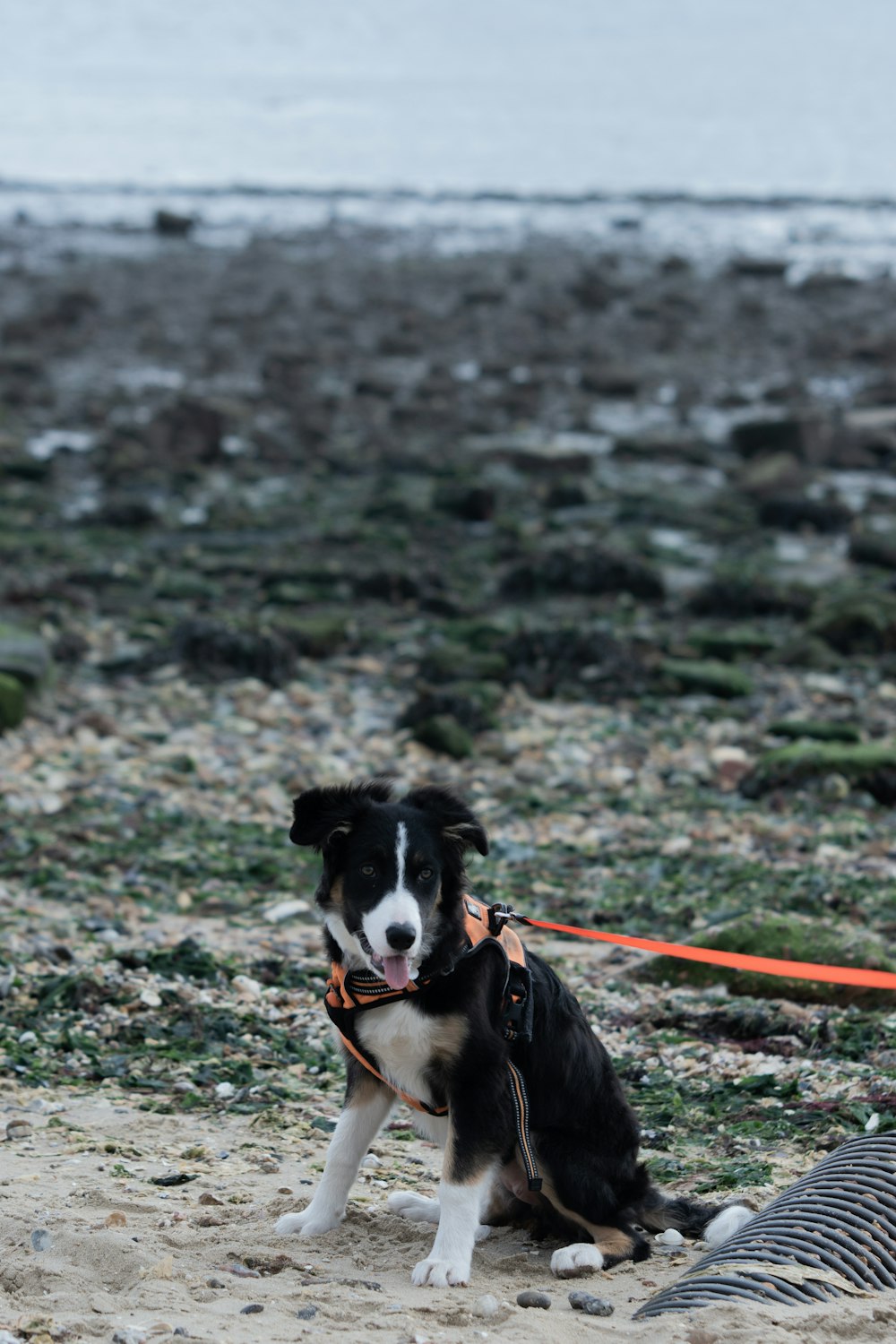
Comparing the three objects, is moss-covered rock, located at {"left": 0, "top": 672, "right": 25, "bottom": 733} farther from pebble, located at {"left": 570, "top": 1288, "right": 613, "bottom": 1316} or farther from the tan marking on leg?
pebble, located at {"left": 570, "top": 1288, "right": 613, "bottom": 1316}

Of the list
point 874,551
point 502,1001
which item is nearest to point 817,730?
point 874,551

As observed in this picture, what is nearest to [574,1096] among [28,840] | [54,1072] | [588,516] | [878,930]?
[54,1072]

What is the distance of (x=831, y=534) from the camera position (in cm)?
1936

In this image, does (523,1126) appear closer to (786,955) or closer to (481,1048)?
(481,1048)

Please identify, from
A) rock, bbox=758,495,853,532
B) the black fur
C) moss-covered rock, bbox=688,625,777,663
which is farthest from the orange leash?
rock, bbox=758,495,853,532

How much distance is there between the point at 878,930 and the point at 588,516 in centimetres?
1245

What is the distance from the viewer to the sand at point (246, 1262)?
3.95 metres

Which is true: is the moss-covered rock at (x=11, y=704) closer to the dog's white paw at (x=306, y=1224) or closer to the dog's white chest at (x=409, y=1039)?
the dog's white paw at (x=306, y=1224)

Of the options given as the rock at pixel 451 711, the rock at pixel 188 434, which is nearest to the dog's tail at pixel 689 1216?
the rock at pixel 451 711

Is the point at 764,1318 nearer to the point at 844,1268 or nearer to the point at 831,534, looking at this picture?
the point at 844,1268

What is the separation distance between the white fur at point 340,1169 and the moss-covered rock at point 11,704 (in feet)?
23.3

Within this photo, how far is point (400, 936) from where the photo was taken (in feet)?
13.6

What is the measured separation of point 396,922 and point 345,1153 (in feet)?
3.40

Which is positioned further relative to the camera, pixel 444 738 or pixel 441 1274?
pixel 444 738
